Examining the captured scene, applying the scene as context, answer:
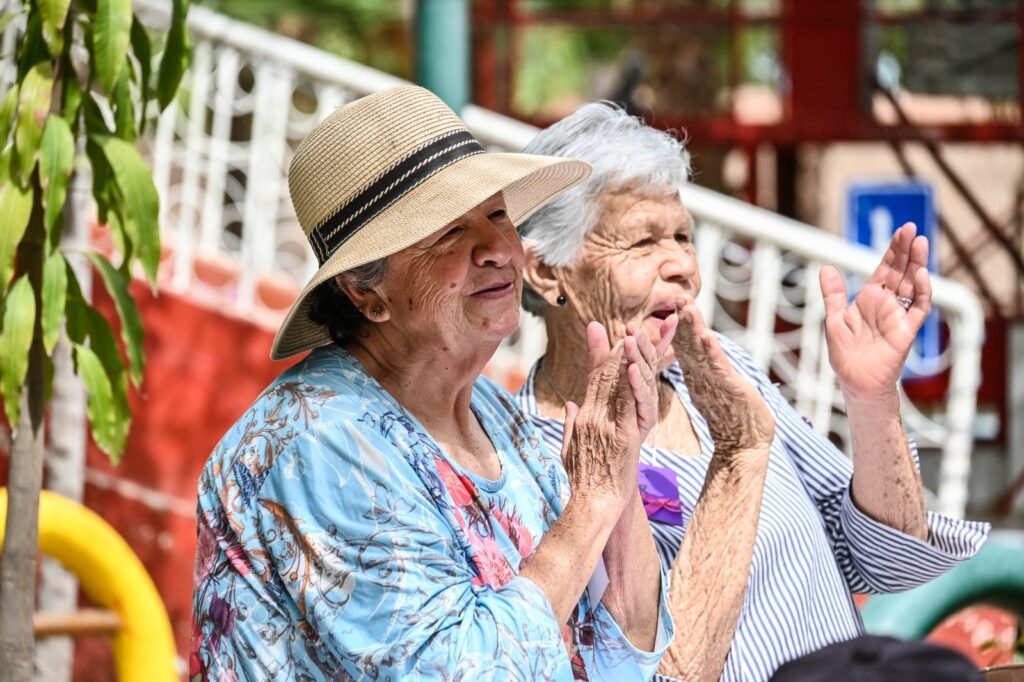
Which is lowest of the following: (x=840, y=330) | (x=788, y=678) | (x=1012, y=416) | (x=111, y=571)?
(x=1012, y=416)

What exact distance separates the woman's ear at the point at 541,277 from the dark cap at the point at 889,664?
111 cm

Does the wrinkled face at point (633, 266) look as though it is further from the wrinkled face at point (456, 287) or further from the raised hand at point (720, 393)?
the wrinkled face at point (456, 287)

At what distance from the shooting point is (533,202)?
290 centimetres

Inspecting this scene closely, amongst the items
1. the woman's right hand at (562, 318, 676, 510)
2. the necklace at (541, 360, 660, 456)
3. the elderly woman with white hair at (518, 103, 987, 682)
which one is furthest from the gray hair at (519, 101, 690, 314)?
the woman's right hand at (562, 318, 676, 510)

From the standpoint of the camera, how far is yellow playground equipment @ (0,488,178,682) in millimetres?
3877

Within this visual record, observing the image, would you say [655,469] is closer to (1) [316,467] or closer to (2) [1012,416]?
(1) [316,467]

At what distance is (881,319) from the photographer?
3074 mm

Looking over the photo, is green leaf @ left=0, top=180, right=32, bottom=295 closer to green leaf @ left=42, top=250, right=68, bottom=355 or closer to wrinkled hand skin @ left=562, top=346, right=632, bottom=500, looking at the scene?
green leaf @ left=42, top=250, right=68, bottom=355

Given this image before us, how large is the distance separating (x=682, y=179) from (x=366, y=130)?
3.31 ft

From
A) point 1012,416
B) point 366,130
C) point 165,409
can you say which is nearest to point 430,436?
point 366,130

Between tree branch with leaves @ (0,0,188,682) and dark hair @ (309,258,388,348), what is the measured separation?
0.77 metres

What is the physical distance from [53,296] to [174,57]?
60 cm

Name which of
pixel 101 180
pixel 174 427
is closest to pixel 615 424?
pixel 101 180

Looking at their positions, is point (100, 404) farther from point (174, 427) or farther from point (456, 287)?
point (174, 427)
